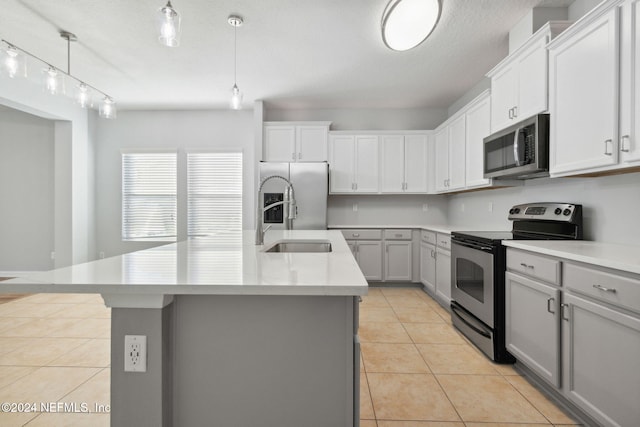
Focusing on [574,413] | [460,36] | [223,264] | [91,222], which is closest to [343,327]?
[223,264]

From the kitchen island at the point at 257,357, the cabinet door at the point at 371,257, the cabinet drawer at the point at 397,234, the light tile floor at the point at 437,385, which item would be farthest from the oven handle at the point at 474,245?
the kitchen island at the point at 257,357

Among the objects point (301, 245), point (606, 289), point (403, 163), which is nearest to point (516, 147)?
point (606, 289)

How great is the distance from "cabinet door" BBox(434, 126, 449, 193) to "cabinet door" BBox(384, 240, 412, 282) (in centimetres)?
95

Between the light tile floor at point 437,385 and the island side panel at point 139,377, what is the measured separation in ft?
3.70

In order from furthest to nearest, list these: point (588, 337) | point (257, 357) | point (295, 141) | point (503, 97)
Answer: point (295, 141) → point (503, 97) → point (588, 337) → point (257, 357)

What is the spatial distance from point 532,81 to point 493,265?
4.61ft

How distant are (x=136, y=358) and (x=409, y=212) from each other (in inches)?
183

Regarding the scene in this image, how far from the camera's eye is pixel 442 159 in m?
4.56

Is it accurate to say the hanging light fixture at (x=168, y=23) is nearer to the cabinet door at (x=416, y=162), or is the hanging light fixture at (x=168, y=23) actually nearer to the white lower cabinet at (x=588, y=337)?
the white lower cabinet at (x=588, y=337)

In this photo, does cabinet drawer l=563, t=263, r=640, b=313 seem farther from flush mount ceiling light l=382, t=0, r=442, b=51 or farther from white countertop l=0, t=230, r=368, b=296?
flush mount ceiling light l=382, t=0, r=442, b=51

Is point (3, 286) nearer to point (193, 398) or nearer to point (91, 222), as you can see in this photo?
point (193, 398)

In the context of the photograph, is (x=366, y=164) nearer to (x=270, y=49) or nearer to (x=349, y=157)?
(x=349, y=157)

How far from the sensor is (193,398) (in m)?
1.18

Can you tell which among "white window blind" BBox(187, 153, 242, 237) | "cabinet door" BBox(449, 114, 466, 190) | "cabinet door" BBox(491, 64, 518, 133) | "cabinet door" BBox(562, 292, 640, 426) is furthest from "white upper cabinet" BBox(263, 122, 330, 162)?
"cabinet door" BBox(562, 292, 640, 426)
